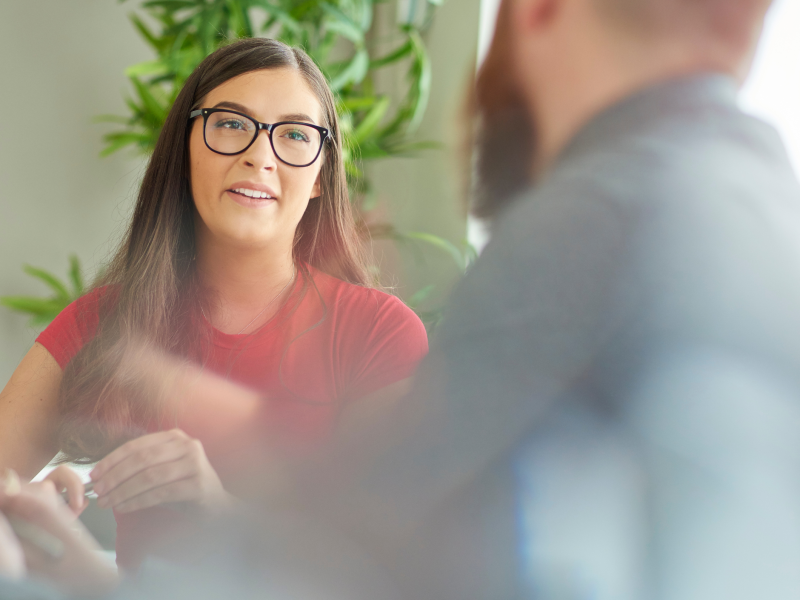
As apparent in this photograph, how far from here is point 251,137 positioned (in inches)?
10.4

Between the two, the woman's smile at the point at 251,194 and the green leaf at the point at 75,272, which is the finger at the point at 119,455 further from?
the green leaf at the point at 75,272

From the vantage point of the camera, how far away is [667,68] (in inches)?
6.0

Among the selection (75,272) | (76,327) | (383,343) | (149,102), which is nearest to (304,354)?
(383,343)

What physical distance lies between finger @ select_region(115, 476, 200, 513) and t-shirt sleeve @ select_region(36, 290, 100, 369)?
13 cm

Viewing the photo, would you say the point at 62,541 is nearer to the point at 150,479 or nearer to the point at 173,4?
the point at 150,479

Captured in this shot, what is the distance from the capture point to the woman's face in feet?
0.86

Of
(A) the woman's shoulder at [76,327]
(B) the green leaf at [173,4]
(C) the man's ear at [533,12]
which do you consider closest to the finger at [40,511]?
(A) the woman's shoulder at [76,327]

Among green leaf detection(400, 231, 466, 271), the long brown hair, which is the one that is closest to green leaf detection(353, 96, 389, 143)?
the long brown hair

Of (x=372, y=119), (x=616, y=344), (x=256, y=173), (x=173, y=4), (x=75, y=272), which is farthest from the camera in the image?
(x=173, y=4)

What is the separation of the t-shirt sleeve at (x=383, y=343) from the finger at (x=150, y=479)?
7 cm

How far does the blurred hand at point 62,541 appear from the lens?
0.20 meters

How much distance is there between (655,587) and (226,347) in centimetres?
21

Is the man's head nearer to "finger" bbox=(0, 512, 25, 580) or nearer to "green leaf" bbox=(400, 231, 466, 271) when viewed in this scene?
"green leaf" bbox=(400, 231, 466, 271)

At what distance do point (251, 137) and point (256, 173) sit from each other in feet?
0.06
